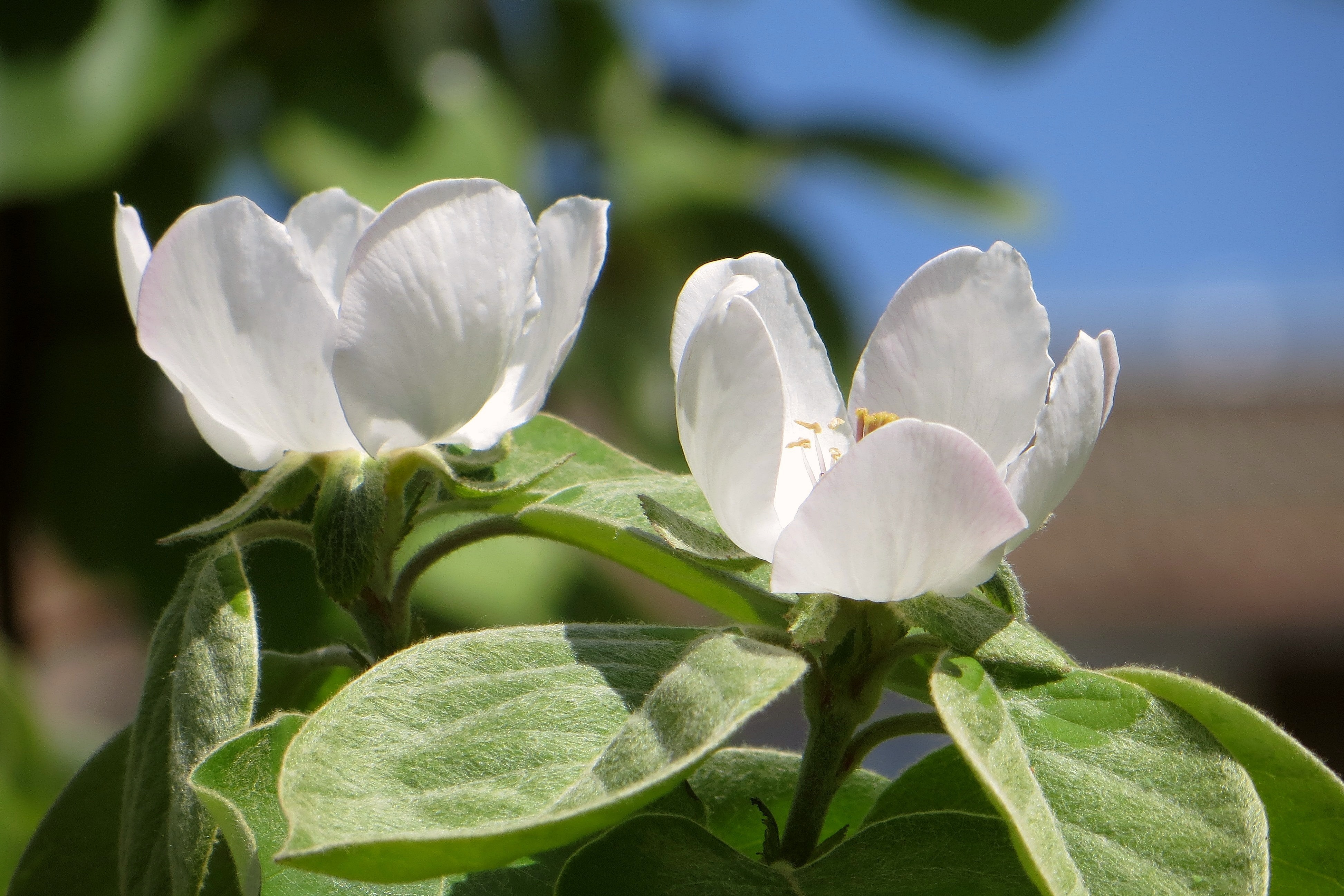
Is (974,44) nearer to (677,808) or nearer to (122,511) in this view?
(122,511)

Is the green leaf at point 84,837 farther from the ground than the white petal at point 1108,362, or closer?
closer

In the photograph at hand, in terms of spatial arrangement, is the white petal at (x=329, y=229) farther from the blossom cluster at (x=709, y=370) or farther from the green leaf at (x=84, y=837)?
the green leaf at (x=84, y=837)

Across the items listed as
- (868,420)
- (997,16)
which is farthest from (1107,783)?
(997,16)

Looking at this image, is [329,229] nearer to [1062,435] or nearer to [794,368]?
[794,368]

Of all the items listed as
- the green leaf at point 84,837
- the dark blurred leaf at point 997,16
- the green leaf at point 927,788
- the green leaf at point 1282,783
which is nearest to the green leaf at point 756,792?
the green leaf at point 927,788

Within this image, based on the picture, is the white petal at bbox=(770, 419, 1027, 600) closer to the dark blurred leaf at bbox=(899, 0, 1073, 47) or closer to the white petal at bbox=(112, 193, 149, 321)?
the white petal at bbox=(112, 193, 149, 321)

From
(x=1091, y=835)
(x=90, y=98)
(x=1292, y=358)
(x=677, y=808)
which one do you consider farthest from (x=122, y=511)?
(x=1292, y=358)

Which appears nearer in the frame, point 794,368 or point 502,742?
point 502,742

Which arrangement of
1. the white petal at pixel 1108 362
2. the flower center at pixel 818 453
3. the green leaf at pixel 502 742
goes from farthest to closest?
the flower center at pixel 818 453 → the white petal at pixel 1108 362 → the green leaf at pixel 502 742
